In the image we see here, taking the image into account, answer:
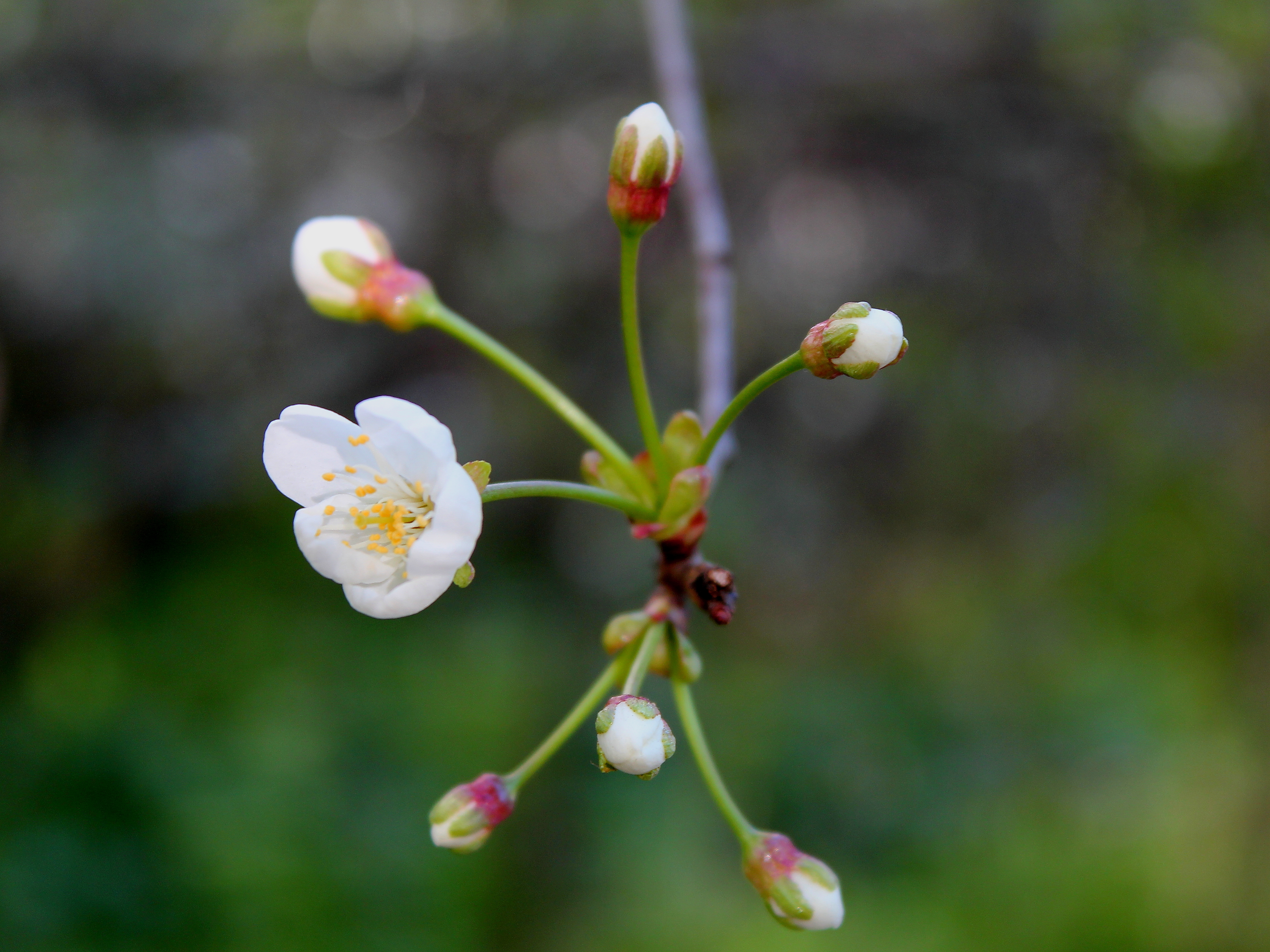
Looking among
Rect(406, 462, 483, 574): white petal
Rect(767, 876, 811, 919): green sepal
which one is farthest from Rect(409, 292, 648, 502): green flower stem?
Rect(767, 876, 811, 919): green sepal

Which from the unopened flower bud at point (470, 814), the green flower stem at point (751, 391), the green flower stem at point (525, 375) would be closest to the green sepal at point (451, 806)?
the unopened flower bud at point (470, 814)

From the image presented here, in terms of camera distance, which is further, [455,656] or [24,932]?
[455,656]

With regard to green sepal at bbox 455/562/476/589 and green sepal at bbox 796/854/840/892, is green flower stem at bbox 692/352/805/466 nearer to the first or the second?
green sepal at bbox 455/562/476/589

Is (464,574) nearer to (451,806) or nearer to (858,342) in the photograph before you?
(451,806)

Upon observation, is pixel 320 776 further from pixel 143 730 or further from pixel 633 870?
pixel 633 870

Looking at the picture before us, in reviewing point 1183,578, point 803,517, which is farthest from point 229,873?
point 1183,578

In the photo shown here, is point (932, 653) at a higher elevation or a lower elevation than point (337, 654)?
lower

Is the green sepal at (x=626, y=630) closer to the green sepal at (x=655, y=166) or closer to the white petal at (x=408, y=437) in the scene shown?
the white petal at (x=408, y=437)
